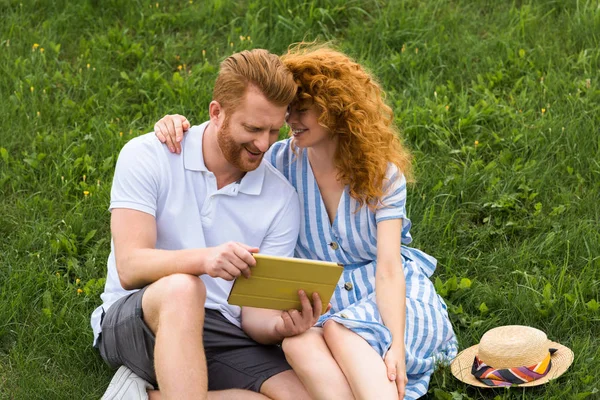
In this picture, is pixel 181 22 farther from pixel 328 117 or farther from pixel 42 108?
pixel 328 117

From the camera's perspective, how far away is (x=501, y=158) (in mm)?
5965

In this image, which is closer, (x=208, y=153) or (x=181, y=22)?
(x=208, y=153)

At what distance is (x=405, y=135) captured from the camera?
6.16m

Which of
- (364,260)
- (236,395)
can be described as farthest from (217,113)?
(236,395)

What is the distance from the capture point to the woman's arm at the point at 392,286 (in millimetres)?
4281

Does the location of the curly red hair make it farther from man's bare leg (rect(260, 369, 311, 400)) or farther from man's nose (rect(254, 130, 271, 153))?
man's bare leg (rect(260, 369, 311, 400))

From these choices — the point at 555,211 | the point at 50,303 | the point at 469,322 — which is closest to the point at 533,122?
the point at 555,211

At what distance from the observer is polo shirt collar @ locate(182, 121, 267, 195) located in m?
4.48

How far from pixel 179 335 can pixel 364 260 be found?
107cm

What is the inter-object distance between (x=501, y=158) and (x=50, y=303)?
105 inches

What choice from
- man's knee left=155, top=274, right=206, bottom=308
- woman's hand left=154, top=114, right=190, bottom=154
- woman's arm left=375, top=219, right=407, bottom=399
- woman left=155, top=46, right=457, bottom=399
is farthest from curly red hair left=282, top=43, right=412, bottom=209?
man's knee left=155, top=274, right=206, bottom=308

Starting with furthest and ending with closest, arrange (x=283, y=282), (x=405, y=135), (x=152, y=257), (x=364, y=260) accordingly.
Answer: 1. (x=405, y=135)
2. (x=364, y=260)
3. (x=152, y=257)
4. (x=283, y=282)

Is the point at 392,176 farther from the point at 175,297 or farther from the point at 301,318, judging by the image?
the point at 175,297

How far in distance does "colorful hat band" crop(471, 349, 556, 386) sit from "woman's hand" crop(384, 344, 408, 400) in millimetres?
423
